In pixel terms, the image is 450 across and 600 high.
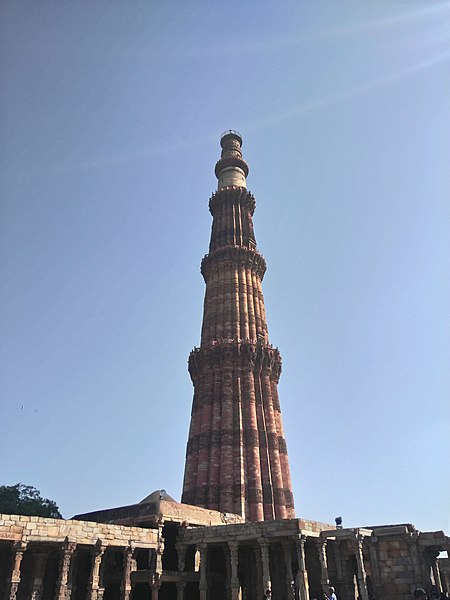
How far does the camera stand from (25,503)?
46.2 m

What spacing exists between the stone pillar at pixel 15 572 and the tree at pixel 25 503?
95.7 feet

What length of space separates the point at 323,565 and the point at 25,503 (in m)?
35.8

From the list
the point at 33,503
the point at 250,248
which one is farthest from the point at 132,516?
the point at 33,503

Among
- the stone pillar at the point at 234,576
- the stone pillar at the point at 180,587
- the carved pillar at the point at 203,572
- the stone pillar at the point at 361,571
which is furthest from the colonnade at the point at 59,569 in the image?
the stone pillar at the point at 361,571

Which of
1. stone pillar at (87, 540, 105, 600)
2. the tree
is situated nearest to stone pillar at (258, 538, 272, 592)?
stone pillar at (87, 540, 105, 600)

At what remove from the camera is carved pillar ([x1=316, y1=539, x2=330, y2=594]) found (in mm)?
18438

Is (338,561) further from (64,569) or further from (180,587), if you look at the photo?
(64,569)

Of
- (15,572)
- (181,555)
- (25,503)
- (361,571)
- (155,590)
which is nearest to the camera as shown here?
(15,572)

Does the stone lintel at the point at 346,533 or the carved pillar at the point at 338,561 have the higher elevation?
the stone lintel at the point at 346,533

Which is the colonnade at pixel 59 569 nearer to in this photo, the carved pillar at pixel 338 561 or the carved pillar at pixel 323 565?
the carved pillar at pixel 323 565

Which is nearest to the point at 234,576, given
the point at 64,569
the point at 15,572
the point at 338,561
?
the point at 338,561

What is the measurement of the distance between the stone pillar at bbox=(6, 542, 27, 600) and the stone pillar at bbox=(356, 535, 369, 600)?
11.8 metres

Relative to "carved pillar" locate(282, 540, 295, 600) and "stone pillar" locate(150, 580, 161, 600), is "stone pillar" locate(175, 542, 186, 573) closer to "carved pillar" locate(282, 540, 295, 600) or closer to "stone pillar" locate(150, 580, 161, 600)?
"stone pillar" locate(150, 580, 161, 600)

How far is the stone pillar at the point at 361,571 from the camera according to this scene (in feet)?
59.0
